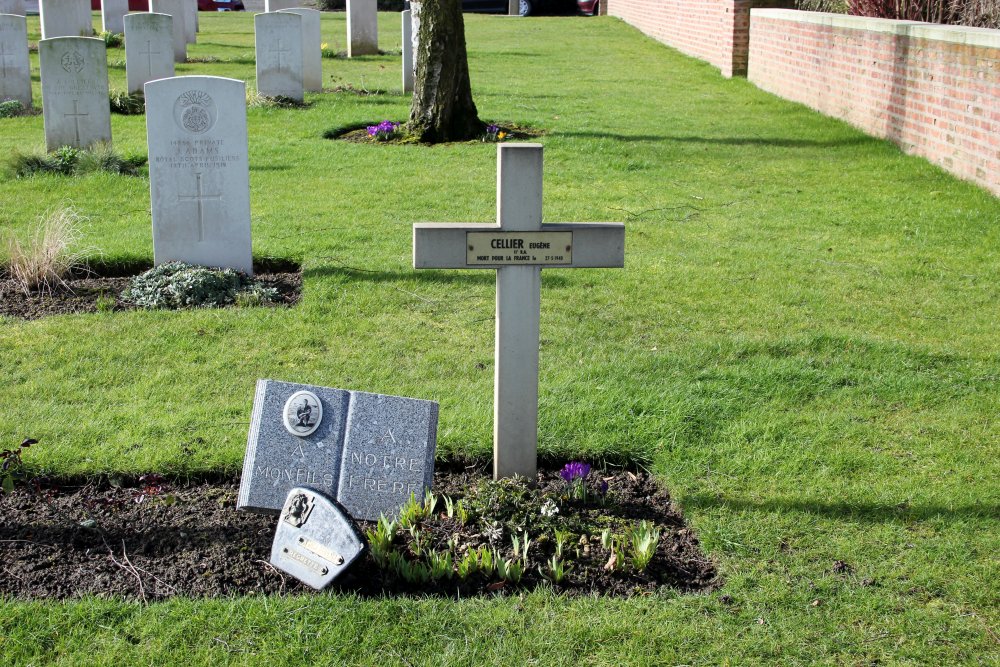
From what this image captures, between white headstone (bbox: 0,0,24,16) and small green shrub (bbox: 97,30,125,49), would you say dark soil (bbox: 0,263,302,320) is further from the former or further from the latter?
white headstone (bbox: 0,0,24,16)

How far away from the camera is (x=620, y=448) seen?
467cm

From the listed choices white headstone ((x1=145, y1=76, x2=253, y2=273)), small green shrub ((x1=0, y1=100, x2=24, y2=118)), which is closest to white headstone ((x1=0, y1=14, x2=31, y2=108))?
small green shrub ((x1=0, y1=100, x2=24, y2=118))

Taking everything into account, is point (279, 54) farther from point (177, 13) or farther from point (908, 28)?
point (908, 28)

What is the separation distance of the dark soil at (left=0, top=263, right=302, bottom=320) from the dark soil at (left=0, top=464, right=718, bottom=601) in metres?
2.55

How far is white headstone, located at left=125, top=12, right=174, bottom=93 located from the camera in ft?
48.6

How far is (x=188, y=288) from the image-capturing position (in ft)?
22.0

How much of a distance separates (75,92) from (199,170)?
15.6 ft

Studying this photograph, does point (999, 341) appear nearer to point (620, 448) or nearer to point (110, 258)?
point (620, 448)

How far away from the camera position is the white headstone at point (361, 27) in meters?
21.7

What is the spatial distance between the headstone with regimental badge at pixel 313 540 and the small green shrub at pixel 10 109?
12.8 meters

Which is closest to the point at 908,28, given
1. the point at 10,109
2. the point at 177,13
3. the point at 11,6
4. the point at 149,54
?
the point at 149,54

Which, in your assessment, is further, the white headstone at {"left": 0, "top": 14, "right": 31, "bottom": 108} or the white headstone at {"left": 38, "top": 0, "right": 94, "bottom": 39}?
the white headstone at {"left": 38, "top": 0, "right": 94, "bottom": 39}

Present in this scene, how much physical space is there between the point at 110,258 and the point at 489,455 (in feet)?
13.5

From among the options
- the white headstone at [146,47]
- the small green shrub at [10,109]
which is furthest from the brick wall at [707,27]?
the small green shrub at [10,109]
